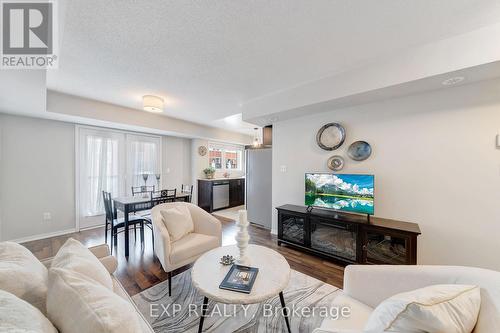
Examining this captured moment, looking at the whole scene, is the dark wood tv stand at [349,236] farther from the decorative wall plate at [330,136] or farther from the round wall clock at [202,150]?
the round wall clock at [202,150]

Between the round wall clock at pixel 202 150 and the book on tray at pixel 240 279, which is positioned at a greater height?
the round wall clock at pixel 202 150

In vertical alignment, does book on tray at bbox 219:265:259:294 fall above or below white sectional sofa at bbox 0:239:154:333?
below

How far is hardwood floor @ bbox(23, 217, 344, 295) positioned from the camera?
7.14ft

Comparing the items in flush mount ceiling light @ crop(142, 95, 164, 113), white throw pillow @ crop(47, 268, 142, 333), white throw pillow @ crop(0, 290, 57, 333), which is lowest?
white throw pillow @ crop(47, 268, 142, 333)

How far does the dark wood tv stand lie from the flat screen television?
14cm

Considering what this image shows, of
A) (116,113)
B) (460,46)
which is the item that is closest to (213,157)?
(116,113)

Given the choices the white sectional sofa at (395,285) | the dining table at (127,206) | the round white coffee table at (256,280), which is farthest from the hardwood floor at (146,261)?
the white sectional sofa at (395,285)

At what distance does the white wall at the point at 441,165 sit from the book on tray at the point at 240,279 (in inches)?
81.4

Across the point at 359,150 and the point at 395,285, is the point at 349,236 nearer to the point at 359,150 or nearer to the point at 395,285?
the point at 359,150

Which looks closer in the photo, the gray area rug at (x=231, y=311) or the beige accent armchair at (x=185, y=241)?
the gray area rug at (x=231, y=311)

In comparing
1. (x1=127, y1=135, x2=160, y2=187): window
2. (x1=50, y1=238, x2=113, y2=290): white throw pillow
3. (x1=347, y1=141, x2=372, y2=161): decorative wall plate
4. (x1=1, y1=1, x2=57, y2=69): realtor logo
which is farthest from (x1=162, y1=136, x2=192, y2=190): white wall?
(x1=347, y1=141, x2=372, y2=161): decorative wall plate

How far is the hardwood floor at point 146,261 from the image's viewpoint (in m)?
2.18

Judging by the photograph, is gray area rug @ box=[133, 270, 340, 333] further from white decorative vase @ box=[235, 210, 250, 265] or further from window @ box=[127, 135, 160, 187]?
window @ box=[127, 135, 160, 187]

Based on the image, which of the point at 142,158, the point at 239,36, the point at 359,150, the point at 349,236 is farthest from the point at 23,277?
the point at 142,158
